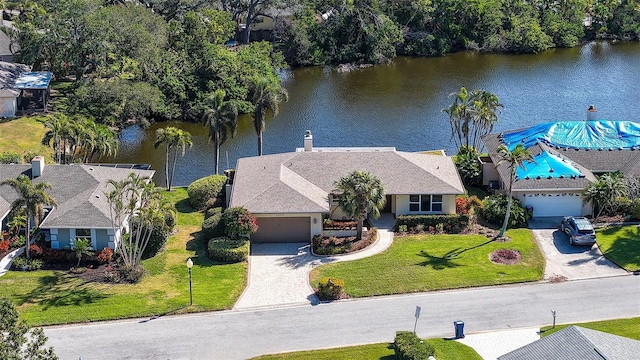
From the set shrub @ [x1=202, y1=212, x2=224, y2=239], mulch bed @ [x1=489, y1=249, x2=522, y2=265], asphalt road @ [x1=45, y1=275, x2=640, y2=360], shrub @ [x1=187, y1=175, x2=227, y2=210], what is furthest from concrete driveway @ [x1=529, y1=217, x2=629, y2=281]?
shrub @ [x1=187, y1=175, x2=227, y2=210]

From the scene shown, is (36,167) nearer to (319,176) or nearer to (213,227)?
(213,227)

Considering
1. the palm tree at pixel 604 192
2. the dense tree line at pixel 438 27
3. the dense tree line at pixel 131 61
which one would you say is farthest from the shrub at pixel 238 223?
the dense tree line at pixel 438 27

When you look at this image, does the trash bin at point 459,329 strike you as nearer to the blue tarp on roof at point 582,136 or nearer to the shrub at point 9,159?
the blue tarp on roof at point 582,136

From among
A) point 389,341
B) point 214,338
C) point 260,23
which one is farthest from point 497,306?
point 260,23

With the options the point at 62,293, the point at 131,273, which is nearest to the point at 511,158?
the point at 131,273

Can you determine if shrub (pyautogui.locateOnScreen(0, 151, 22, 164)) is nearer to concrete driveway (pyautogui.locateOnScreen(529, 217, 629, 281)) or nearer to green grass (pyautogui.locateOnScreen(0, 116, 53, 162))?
green grass (pyautogui.locateOnScreen(0, 116, 53, 162))

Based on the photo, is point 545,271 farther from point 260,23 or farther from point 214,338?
point 260,23
